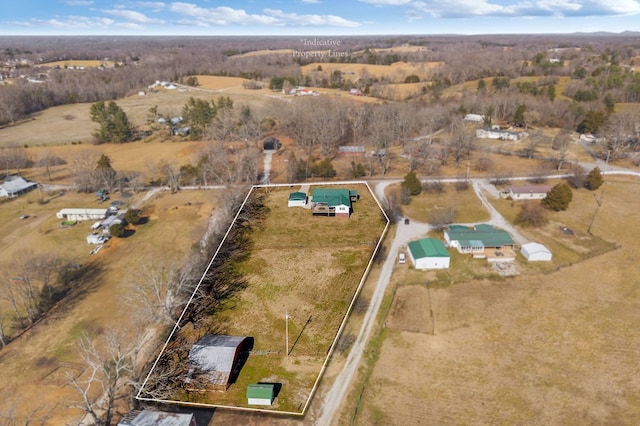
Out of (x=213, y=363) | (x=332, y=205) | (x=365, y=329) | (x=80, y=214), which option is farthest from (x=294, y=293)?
(x=80, y=214)

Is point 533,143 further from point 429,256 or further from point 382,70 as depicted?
point 382,70

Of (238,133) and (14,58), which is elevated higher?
(14,58)

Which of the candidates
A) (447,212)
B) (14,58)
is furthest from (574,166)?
(14,58)

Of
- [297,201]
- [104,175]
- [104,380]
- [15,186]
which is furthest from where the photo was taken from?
[104,175]

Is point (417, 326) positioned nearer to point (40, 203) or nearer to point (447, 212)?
point (447, 212)

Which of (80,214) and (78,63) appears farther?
(78,63)

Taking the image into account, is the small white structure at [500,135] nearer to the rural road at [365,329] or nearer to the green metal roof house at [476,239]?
the green metal roof house at [476,239]
